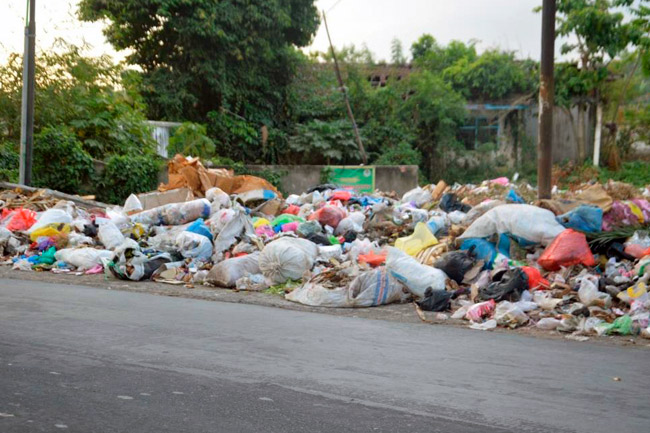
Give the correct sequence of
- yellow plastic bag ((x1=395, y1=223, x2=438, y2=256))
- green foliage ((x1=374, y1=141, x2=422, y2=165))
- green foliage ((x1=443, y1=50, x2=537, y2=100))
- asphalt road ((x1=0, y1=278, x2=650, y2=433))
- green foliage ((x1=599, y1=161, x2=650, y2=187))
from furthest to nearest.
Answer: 1. green foliage ((x1=443, y1=50, x2=537, y2=100))
2. green foliage ((x1=374, y1=141, x2=422, y2=165))
3. green foliage ((x1=599, y1=161, x2=650, y2=187))
4. yellow plastic bag ((x1=395, y1=223, x2=438, y2=256))
5. asphalt road ((x1=0, y1=278, x2=650, y2=433))

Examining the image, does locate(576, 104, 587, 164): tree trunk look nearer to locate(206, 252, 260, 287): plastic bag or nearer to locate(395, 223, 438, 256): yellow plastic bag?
locate(395, 223, 438, 256): yellow plastic bag

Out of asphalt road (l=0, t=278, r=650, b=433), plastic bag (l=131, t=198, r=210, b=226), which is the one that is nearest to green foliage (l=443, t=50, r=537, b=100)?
plastic bag (l=131, t=198, r=210, b=226)

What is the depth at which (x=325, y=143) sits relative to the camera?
80.3ft

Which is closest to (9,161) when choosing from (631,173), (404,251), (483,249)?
(404,251)

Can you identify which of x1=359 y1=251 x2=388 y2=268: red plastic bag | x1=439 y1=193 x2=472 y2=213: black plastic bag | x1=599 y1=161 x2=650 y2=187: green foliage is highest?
x1=599 y1=161 x2=650 y2=187: green foliage

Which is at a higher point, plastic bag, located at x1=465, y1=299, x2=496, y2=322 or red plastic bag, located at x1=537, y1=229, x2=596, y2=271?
red plastic bag, located at x1=537, y1=229, x2=596, y2=271

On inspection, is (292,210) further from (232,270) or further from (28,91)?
(28,91)

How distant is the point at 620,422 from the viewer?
3689 millimetres

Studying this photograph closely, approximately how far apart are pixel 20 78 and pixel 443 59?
51.1 ft

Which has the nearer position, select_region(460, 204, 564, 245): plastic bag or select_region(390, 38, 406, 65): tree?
select_region(460, 204, 564, 245): plastic bag

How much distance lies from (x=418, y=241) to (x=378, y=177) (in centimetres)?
1208

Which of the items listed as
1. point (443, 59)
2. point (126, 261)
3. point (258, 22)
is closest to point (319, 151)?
point (258, 22)

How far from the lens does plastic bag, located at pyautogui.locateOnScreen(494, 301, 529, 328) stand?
657cm

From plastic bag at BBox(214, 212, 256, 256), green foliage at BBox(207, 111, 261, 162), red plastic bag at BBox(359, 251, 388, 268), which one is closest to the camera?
red plastic bag at BBox(359, 251, 388, 268)
